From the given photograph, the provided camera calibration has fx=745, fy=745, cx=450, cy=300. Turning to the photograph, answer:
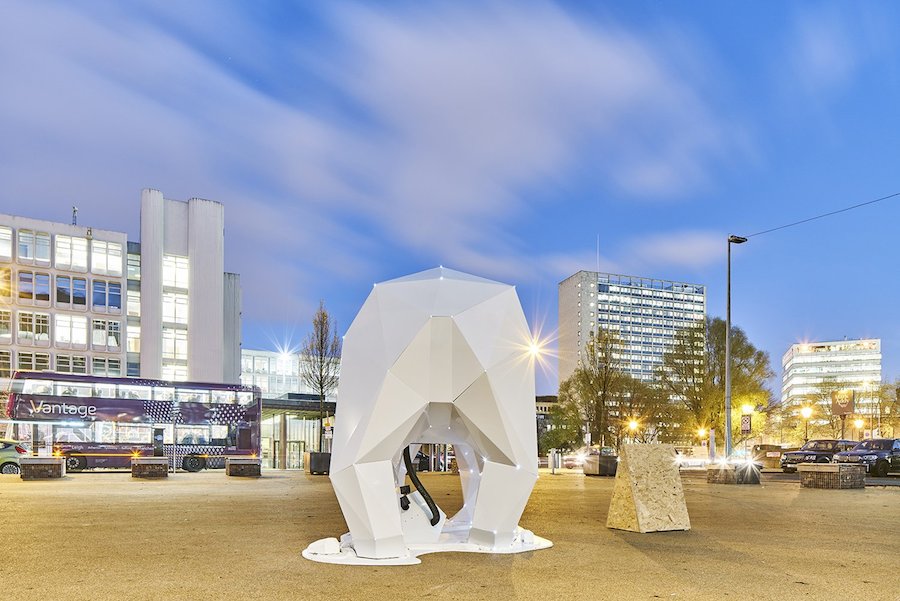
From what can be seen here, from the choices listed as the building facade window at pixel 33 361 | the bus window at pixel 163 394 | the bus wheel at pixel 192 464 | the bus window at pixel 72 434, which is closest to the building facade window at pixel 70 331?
the building facade window at pixel 33 361

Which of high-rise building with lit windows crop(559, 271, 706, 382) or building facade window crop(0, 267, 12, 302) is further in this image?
high-rise building with lit windows crop(559, 271, 706, 382)

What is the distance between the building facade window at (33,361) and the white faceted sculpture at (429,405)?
179ft

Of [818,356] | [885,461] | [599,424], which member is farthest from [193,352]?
[818,356]

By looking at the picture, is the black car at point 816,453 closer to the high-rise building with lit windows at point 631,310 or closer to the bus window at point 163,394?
the bus window at point 163,394

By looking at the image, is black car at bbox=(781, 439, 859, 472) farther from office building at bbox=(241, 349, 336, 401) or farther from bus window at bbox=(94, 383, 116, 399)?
office building at bbox=(241, 349, 336, 401)

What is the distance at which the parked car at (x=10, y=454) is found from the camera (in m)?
32.9

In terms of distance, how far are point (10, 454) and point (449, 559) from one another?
31.0 metres

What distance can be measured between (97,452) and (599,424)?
28.2 m

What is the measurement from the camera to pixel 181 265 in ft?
203

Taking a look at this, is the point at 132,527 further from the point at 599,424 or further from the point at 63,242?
the point at 63,242

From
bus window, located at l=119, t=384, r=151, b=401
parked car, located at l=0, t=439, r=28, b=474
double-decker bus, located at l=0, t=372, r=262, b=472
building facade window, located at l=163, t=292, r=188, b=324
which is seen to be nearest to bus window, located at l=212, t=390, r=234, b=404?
double-decker bus, located at l=0, t=372, r=262, b=472

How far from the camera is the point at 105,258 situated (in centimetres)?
5922

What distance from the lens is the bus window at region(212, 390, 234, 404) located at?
37.9 meters

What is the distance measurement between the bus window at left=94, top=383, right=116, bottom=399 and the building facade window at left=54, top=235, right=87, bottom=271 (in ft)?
89.1
